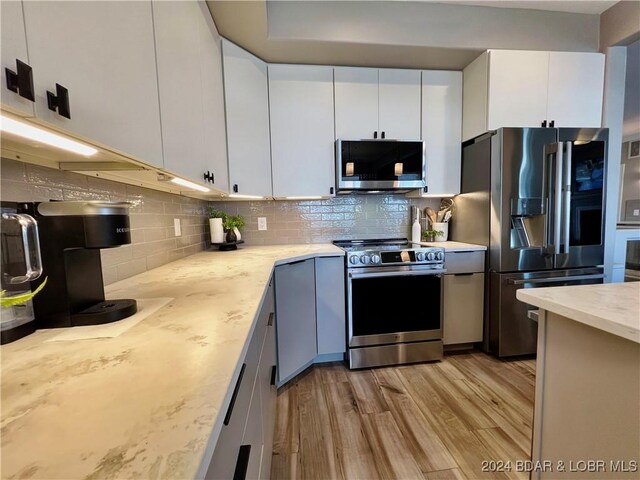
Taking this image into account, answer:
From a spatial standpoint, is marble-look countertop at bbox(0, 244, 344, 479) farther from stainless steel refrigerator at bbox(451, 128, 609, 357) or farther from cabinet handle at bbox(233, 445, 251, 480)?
stainless steel refrigerator at bbox(451, 128, 609, 357)

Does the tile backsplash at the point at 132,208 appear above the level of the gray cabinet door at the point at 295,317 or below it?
above

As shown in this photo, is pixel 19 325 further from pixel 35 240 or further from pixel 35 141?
pixel 35 141

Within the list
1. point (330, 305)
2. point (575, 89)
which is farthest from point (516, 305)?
point (575, 89)

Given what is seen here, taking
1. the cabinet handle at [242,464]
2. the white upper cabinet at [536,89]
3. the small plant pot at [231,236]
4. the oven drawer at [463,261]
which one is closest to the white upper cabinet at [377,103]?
the white upper cabinet at [536,89]

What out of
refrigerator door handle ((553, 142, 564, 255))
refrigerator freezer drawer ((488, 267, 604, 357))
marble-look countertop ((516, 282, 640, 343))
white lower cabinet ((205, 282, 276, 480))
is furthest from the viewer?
refrigerator freezer drawer ((488, 267, 604, 357))

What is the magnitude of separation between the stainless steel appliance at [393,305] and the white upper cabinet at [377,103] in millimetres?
1042

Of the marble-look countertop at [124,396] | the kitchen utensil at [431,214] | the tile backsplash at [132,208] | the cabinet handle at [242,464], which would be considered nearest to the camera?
the marble-look countertop at [124,396]

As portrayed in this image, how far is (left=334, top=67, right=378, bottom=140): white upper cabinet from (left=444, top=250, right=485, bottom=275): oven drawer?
121cm

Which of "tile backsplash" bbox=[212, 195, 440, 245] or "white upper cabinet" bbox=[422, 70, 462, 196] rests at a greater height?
"white upper cabinet" bbox=[422, 70, 462, 196]

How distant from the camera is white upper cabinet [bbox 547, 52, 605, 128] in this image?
2.17 meters

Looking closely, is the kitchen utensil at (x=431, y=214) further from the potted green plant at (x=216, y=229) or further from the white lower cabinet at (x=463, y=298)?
the potted green plant at (x=216, y=229)

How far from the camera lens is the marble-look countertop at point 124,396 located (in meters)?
0.30

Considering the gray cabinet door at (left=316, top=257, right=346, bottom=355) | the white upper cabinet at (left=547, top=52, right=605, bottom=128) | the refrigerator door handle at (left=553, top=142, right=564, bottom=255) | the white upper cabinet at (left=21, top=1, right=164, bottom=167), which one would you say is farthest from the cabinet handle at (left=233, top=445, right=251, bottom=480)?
the white upper cabinet at (left=547, top=52, right=605, bottom=128)

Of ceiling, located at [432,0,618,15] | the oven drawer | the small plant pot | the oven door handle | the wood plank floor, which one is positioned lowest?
the wood plank floor
